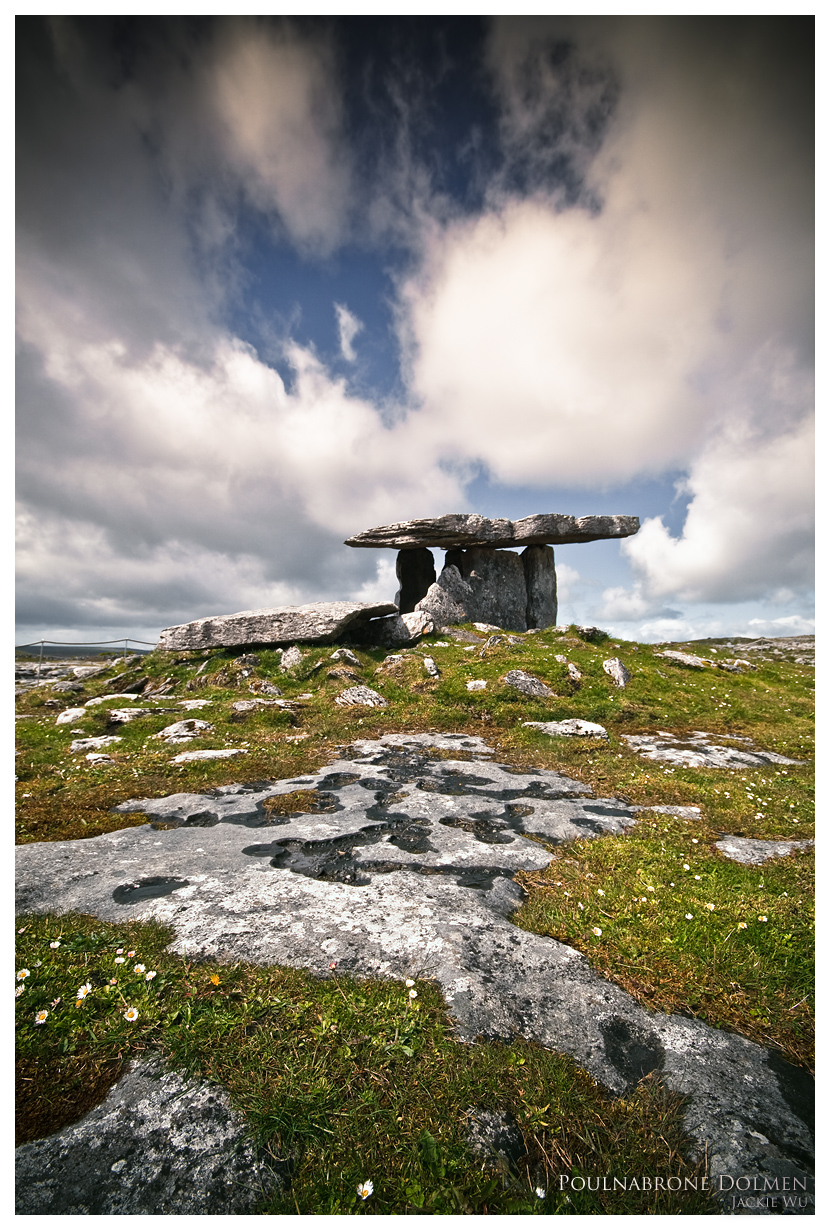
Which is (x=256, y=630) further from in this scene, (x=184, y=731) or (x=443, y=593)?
(x=443, y=593)

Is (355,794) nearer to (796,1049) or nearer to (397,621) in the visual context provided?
(796,1049)

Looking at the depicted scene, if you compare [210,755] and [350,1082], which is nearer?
[350,1082]

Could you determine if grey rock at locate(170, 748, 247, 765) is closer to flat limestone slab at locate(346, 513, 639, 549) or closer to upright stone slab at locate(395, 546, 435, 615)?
flat limestone slab at locate(346, 513, 639, 549)

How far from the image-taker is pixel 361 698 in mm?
17547

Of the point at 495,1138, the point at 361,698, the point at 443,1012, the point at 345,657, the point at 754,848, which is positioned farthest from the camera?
the point at 345,657

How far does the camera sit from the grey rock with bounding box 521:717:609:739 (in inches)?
571

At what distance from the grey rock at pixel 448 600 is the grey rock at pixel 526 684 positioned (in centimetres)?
1092

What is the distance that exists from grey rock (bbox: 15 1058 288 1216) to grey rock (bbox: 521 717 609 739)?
12.9 m

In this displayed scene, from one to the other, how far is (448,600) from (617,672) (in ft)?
39.8

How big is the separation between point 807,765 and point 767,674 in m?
13.8

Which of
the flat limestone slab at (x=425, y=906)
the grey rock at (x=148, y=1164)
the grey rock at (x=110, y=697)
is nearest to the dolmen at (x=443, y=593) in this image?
the grey rock at (x=110, y=697)

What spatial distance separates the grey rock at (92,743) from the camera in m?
13.0

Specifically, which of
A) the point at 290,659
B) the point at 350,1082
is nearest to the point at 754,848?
the point at 350,1082

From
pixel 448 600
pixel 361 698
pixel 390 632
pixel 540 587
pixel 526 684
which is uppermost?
pixel 540 587
